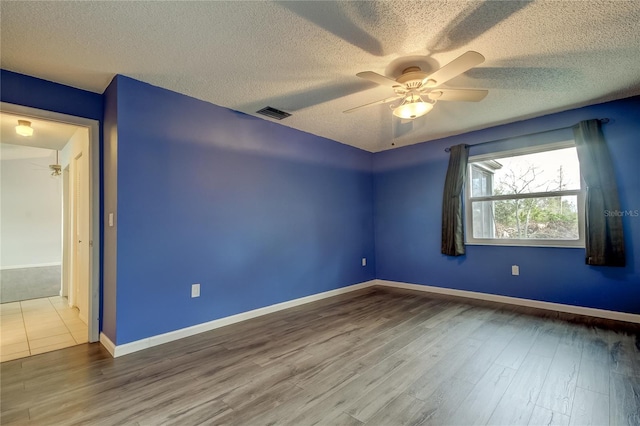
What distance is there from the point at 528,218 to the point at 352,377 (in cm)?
334

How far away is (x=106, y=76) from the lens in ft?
8.14

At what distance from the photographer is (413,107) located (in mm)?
2330

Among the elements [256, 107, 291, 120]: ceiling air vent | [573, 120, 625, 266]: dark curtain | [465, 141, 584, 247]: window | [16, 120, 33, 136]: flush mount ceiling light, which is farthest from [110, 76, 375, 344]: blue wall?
[573, 120, 625, 266]: dark curtain

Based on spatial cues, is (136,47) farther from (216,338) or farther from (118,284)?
(216,338)

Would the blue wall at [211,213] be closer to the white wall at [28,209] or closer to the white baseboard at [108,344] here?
the white baseboard at [108,344]

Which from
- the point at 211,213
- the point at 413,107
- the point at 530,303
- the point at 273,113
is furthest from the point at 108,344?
the point at 530,303

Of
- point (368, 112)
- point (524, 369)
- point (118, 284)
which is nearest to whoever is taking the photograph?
point (524, 369)

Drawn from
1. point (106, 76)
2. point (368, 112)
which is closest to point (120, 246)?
point (106, 76)

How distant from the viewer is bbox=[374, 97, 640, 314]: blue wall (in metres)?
3.11

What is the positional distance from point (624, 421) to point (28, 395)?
3512 mm

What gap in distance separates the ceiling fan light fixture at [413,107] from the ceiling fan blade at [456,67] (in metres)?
0.14

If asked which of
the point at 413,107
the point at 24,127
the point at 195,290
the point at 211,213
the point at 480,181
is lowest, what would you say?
the point at 195,290

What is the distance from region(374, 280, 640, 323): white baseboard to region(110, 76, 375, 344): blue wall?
1331mm

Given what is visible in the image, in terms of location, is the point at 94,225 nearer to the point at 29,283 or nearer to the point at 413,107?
the point at 413,107
